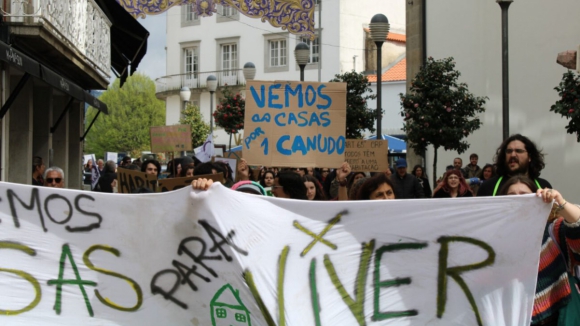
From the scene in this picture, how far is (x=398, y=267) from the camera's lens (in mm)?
4832

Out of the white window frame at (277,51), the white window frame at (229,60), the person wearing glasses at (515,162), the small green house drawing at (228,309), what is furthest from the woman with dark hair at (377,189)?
the white window frame at (229,60)

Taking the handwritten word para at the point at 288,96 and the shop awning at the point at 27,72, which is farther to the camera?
the shop awning at the point at 27,72

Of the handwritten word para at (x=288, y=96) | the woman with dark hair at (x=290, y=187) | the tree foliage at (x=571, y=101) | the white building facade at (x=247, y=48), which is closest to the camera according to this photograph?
the woman with dark hair at (x=290, y=187)

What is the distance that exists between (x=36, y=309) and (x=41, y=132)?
13823 millimetres

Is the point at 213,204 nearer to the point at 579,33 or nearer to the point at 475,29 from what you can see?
the point at 579,33

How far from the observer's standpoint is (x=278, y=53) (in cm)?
5112

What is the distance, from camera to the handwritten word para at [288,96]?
32.6 ft

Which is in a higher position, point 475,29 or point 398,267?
point 475,29

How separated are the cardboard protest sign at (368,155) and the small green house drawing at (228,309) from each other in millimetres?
9524

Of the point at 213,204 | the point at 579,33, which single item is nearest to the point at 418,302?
the point at 213,204

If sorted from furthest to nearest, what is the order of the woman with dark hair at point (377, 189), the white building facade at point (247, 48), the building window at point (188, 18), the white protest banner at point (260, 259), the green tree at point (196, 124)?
the building window at point (188, 18)
the white building facade at point (247, 48)
the green tree at point (196, 124)
the woman with dark hair at point (377, 189)
the white protest banner at point (260, 259)

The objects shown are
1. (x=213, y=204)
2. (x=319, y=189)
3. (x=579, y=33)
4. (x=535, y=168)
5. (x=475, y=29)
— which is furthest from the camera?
A: (x=475, y=29)

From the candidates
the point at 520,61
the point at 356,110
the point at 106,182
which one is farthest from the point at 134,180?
the point at 356,110

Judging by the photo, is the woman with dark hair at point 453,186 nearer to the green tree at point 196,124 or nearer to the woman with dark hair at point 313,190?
the woman with dark hair at point 313,190
